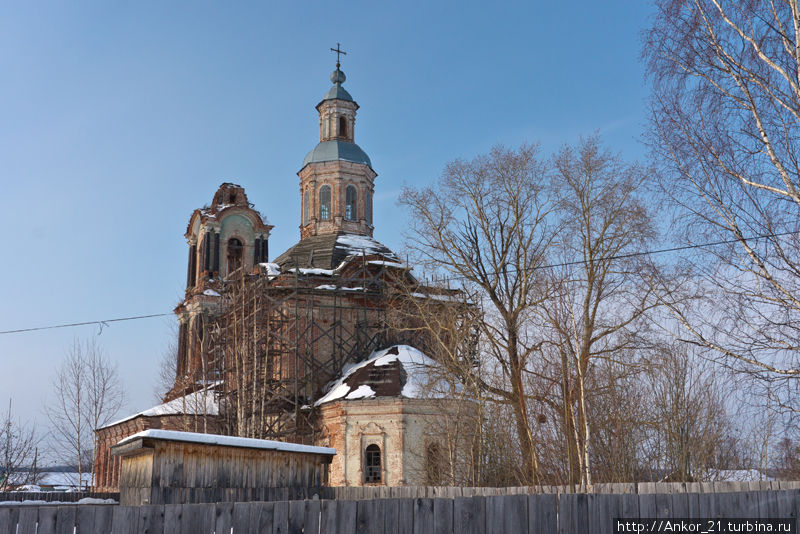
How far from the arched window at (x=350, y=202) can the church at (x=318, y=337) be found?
51mm

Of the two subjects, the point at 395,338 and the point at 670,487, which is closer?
the point at 670,487

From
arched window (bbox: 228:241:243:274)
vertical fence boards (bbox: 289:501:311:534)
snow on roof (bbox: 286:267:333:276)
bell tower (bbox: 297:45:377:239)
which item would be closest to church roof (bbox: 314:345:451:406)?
snow on roof (bbox: 286:267:333:276)

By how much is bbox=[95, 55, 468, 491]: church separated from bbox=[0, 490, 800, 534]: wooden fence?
1254cm

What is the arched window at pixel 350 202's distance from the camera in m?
37.3

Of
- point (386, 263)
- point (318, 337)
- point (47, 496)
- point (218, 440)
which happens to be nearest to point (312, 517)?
point (218, 440)

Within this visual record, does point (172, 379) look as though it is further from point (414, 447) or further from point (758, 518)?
point (758, 518)

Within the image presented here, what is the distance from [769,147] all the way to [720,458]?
13.7m

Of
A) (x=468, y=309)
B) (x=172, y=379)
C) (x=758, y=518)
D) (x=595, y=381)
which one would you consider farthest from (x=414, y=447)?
(x=172, y=379)

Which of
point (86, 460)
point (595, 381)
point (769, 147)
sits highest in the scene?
point (769, 147)

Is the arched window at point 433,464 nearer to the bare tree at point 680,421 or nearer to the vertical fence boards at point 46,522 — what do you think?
the bare tree at point 680,421

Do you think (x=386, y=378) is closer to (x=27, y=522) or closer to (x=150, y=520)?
(x=150, y=520)

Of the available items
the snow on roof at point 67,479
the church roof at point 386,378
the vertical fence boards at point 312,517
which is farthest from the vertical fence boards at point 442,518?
the snow on roof at point 67,479

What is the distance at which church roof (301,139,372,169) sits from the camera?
3753 cm

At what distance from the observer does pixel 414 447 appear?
85.1ft
